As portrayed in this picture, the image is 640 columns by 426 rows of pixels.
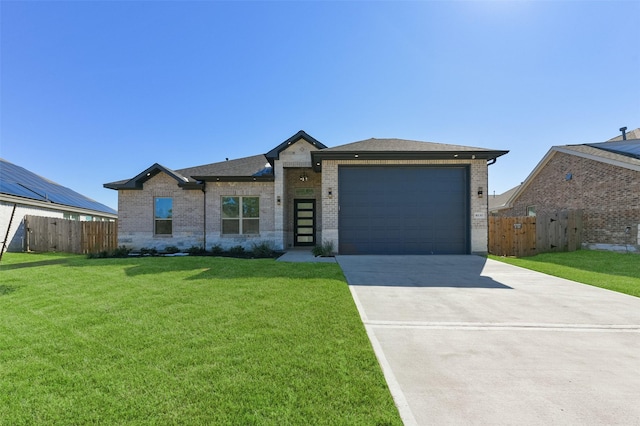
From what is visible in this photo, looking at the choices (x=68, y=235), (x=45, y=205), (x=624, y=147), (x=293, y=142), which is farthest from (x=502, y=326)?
(x=45, y=205)

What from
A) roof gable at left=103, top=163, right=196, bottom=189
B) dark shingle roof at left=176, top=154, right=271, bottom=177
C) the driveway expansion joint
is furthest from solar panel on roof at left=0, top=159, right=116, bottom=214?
the driveway expansion joint

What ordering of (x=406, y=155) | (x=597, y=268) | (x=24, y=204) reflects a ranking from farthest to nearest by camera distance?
(x=24, y=204) → (x=406, y=155) → (x=597, y=268)

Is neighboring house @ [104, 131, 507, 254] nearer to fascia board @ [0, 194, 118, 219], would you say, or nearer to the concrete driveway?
the concrete driveway

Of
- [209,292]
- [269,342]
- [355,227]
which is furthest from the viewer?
[355,227]

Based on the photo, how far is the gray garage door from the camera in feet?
34.9

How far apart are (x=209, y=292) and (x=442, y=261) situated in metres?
7.45

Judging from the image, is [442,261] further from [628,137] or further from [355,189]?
[628,137]

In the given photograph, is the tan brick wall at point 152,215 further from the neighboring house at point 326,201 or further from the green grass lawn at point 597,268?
the green grass lawn at point 597,268

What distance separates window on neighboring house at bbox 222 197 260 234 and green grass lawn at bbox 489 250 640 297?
10229mm

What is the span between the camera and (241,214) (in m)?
12.5

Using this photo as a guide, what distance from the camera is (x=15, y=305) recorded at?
14.4 feet

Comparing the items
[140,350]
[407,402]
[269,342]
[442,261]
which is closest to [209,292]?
[140,350]

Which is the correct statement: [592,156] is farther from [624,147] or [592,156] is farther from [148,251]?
[148,251]

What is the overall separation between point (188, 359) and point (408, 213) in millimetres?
9476
